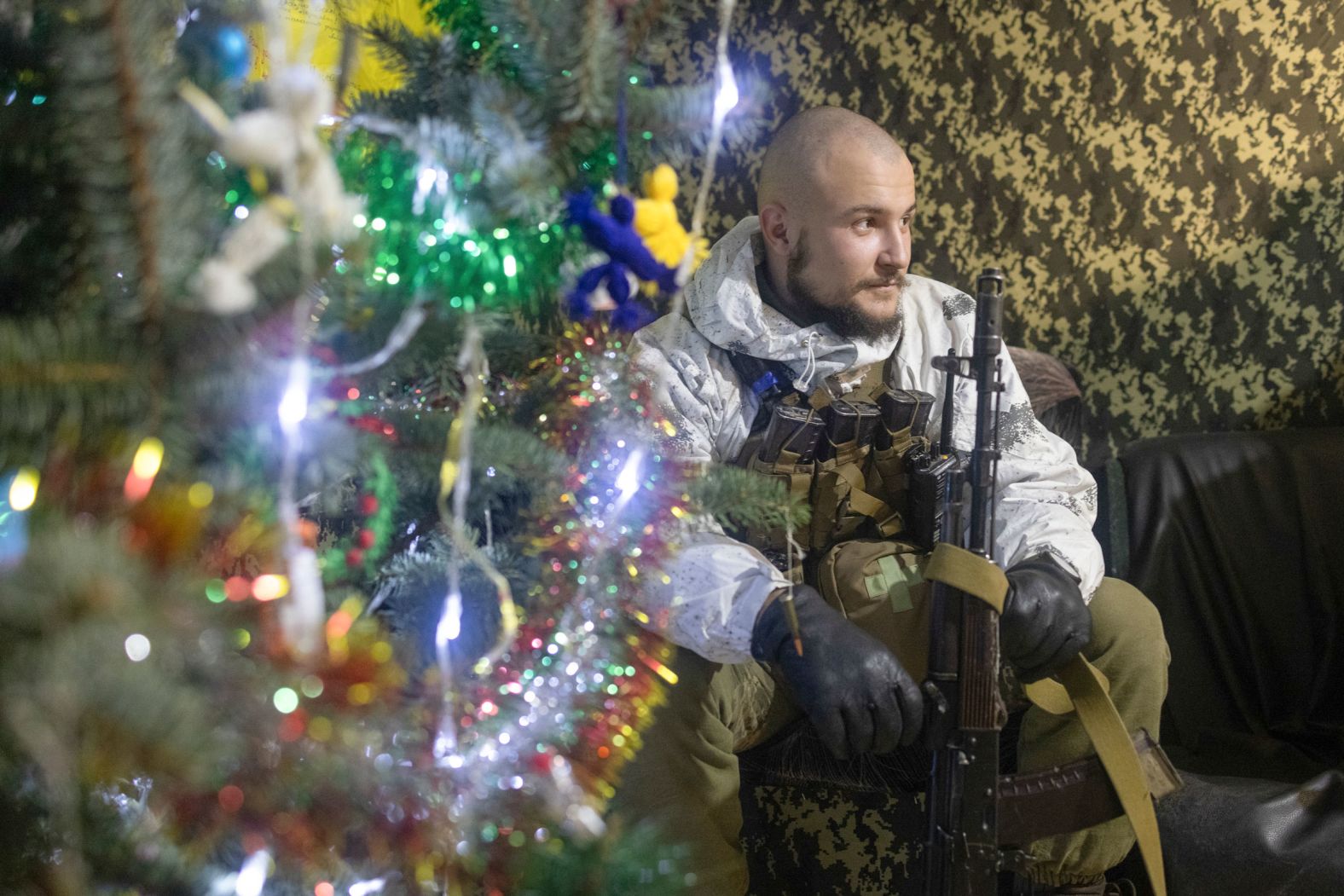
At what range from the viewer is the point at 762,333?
4.18 ft

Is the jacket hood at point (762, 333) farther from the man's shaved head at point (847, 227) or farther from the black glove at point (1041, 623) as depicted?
the black glove at point (1041, 623)

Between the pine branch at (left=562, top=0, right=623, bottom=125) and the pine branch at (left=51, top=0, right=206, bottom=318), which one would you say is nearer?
the pine branch at (left=51, top=0, right=206, bottom=318)

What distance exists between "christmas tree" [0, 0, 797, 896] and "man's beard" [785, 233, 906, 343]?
2.06ft

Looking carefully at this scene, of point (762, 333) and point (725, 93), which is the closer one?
point (725, 93)

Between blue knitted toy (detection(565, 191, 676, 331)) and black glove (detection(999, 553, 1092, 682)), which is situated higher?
blue knitted toy (detection(565, 191, 676, 331))

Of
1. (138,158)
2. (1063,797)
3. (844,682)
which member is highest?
(138,158)

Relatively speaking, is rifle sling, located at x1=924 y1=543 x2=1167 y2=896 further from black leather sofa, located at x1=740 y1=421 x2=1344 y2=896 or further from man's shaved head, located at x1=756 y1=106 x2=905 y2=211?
man's shaved head, located at x1=756 y1=106 x2=905 y2=211

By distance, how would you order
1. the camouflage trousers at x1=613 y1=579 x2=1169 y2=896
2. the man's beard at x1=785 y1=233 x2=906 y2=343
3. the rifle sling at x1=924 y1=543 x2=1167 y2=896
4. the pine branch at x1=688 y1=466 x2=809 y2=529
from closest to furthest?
the pine branch at x1=688 y1=466 x2=809 y2=529 < the rifle sling at x1=924 y1=543 x2=1167 y2=896 < the camouflage trousers at x1=613 y1=579 x2=1169 y2=896 < the man's beard at x1=785 y1=233 x2=906 y2=343

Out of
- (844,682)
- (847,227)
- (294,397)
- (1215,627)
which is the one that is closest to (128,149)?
(294,397)

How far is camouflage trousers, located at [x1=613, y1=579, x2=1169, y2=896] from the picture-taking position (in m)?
1.08

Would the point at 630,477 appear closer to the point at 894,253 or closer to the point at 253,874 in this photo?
the point at 253,874

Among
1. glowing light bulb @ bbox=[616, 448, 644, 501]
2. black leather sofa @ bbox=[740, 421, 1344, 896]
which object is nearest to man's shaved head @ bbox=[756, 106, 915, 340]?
black leather sofa @ bbox=[740, 421, 1344, 896]

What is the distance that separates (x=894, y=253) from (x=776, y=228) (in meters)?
0.18

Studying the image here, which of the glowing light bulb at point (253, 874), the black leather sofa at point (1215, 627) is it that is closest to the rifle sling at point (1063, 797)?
the black leather sofa at point (1215, 627)
